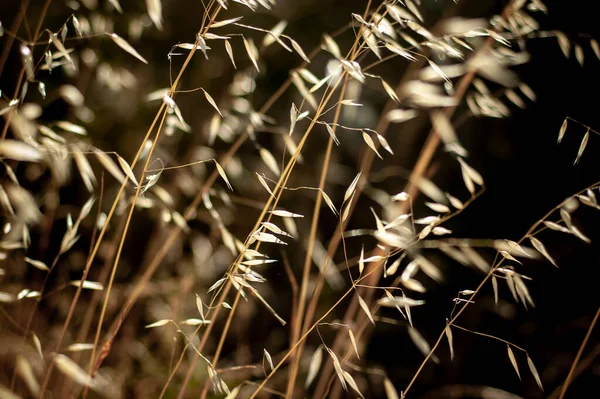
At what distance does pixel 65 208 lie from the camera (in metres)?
1.06

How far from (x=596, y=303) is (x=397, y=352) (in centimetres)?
41

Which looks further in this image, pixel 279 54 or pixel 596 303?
pixel 279 54

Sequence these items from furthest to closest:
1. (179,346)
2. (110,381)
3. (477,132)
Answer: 1. (477,132)
2. (179,346)
3. (110,381)

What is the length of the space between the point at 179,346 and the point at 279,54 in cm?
67

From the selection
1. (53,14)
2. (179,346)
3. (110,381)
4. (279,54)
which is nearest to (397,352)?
(179,346)

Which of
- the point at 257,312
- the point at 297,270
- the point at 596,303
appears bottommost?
the point at 257,312

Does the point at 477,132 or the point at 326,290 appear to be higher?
the point at 477,132

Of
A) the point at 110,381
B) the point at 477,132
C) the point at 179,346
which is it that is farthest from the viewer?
the point at 477,132

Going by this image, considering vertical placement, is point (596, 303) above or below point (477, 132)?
below

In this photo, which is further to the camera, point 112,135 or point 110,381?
point 112,135

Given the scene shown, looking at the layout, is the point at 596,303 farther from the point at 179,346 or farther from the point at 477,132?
the point at 179,346

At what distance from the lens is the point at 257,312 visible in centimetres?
107

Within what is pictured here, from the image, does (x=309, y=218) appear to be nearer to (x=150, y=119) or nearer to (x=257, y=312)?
(x=257, y=312)

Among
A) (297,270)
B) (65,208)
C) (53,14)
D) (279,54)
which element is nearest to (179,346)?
(297,270)
